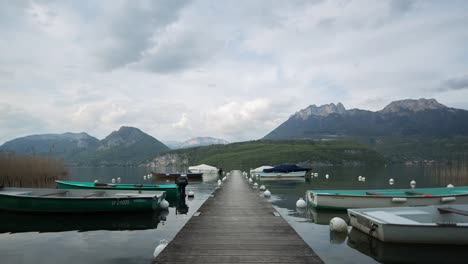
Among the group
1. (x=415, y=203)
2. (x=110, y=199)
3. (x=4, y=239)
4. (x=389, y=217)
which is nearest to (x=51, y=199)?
A: (x=110, y=199)

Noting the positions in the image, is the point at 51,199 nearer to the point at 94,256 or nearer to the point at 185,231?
the point at 94,256

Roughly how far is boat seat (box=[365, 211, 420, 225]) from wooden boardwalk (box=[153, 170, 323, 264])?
14.9 feet

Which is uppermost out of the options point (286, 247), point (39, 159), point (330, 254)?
point (39, 159)

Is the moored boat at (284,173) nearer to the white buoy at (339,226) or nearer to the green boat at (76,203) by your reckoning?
the green boat at (76,203)

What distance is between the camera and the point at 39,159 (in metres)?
35.3

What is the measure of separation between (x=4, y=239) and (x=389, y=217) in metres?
19.0

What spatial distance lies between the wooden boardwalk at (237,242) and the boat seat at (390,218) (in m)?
4.54

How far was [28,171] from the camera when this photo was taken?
1294 inches

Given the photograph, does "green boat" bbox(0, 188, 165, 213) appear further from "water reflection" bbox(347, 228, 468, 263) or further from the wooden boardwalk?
"water reflection" bbox(347, 228, 468, 263)

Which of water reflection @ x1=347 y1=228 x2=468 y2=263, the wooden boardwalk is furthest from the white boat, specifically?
the wooden boardwalk

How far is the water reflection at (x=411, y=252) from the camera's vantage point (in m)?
13.7

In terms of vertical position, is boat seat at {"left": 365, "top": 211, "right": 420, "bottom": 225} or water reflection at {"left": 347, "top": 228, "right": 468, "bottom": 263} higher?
boat seat at {"left": 365, "top": 211, "right": 420, "bottom": 225}

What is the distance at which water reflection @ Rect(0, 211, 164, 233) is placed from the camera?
19984 mm

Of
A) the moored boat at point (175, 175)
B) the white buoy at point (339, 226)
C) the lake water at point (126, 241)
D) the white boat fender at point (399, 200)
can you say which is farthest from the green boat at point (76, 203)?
the moored boat at point (175, 175)
